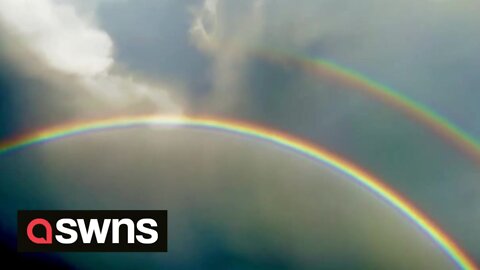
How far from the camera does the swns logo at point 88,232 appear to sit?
463 inches

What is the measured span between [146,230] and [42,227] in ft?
10.4

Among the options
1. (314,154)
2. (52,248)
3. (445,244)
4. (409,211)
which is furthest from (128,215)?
(445,244)

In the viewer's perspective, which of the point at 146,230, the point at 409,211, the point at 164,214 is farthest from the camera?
the point at 164,214

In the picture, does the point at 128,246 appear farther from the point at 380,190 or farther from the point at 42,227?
the point at 380,190

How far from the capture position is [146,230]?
12406 mm

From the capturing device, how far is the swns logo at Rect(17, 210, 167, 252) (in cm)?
1175

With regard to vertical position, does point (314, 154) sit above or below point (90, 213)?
above

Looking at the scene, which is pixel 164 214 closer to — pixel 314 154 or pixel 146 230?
pixel 146 230

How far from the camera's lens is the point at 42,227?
40.4ft

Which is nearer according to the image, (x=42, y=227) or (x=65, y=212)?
(x=42, y=227)

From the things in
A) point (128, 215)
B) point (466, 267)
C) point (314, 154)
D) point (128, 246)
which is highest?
point (314, 154)

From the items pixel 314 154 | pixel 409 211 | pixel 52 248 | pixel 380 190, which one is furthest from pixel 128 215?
pixel 409 211

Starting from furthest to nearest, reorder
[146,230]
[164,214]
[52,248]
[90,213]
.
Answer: [164,214]
[90,213]
[146,230]
[52,248]

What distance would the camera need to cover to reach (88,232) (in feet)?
→ 39.8
